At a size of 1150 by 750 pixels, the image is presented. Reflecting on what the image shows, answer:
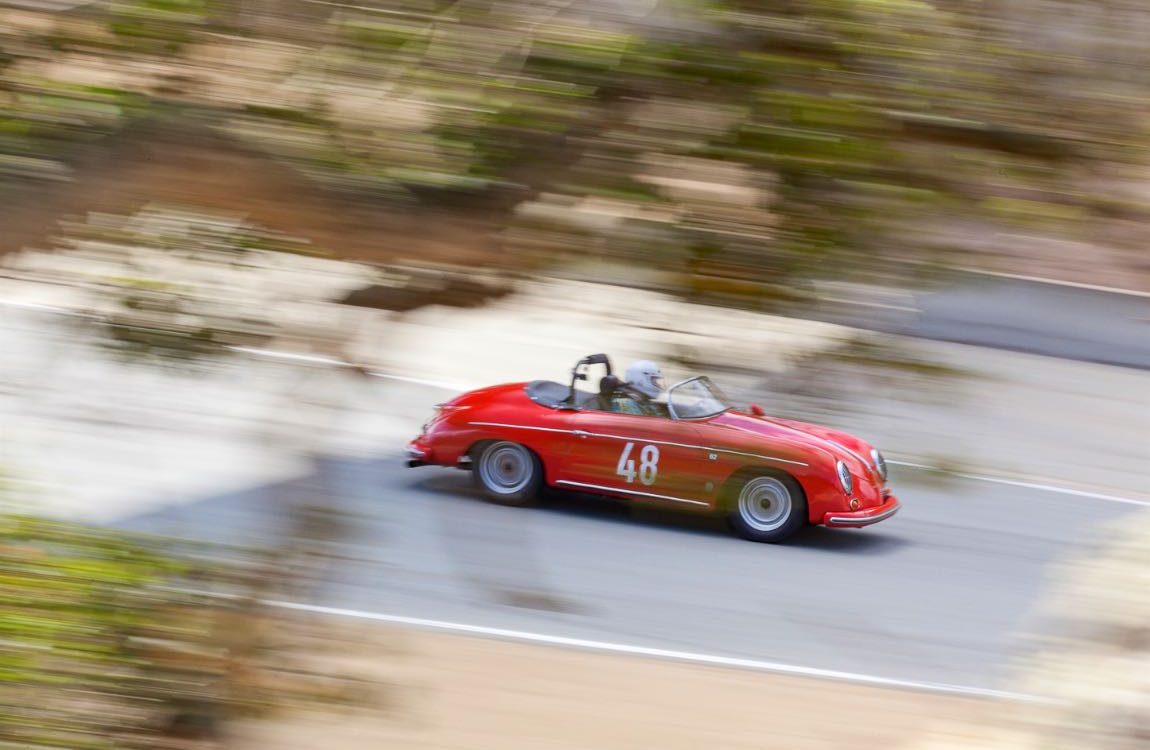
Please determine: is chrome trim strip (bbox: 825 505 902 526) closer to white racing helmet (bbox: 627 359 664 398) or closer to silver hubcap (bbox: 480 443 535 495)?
silver hubcap (bbox: 480 443 535 495)

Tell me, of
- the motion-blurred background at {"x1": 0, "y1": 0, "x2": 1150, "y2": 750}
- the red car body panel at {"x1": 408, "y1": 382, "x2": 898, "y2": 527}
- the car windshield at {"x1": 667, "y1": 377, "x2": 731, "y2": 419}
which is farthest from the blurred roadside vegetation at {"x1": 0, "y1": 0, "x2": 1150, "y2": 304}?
the red car body panel at {"x1": 408, "y1": 382, "x2": 898, "y2": 527}

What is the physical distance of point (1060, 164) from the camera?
145cm

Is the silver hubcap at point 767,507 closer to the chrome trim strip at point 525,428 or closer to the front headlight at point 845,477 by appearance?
the front headlight at point 845,477

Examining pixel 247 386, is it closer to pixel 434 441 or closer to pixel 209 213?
pixel 209 213

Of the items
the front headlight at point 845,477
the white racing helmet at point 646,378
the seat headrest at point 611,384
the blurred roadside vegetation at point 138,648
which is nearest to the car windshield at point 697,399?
the white racing helmet at point 646,378

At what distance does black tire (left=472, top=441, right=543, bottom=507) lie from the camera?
22.6 ft

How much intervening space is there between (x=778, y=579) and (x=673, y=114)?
203 inches

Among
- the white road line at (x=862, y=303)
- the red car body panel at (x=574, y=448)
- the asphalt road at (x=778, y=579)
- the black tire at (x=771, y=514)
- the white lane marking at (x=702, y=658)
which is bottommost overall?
the white lane marking at (x=702, y=658)

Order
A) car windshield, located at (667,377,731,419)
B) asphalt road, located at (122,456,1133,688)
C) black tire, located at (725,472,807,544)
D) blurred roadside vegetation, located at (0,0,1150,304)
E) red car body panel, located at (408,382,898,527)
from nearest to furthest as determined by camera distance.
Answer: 1. blurred roadside vegetation, located at (0,0,1150,304)
2. car windshield, located at (667,377,731,419)
3. asphalt road, located at (122,456,1133,688)
4. red car body panel, located at (408,382,898,527)
5. black tire, located at (725,472,807,544)

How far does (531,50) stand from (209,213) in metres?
0.52

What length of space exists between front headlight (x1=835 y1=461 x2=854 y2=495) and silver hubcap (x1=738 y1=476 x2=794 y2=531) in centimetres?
31

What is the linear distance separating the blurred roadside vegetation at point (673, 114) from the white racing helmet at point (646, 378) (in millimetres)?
186

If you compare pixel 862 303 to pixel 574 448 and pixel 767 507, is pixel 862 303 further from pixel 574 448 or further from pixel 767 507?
pixel 767 507

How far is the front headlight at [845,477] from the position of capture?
6.46m
